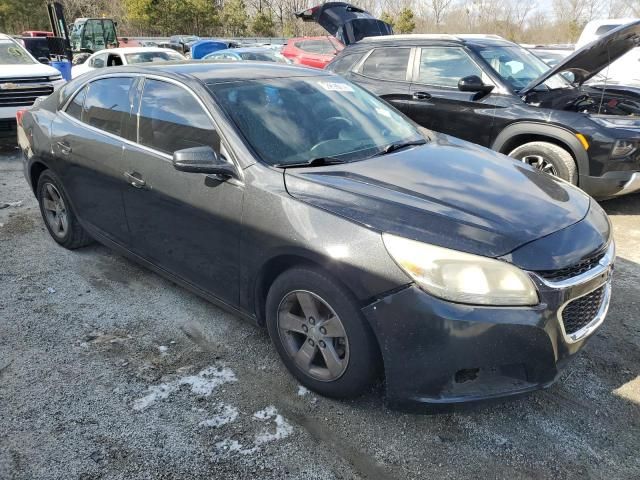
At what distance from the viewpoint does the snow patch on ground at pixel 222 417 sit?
2.44 metres

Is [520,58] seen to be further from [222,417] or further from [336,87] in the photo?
[222,417]

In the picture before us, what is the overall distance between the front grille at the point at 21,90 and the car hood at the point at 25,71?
0.07 m

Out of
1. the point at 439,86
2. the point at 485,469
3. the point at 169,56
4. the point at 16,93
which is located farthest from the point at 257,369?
the point at 169,56

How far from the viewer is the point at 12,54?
9.54 metres

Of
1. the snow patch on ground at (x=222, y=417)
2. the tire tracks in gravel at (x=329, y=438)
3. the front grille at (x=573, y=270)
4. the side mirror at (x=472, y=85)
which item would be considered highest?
the side mirror at (x=472, y=85)

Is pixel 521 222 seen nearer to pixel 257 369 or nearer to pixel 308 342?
pixel 308 342

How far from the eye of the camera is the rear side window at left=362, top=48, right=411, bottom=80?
625cm

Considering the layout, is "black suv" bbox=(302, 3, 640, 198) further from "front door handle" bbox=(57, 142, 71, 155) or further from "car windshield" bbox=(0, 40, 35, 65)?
"car windshield" bbox=(0, 40, 35, 65)

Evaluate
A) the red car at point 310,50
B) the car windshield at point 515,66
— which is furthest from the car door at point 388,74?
the red car at point 310,50

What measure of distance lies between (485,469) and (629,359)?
1354 mm

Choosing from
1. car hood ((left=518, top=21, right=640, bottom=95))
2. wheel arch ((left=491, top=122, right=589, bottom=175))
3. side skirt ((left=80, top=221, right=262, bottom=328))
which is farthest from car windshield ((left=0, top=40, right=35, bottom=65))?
car hood ((left=518, top=21, right=640, bottom=95))

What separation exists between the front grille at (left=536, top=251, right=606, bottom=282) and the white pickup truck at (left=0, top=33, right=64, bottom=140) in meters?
8.87

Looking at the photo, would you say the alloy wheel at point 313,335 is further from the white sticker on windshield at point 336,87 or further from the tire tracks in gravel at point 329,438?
the white sticker on windshield at point 336,87

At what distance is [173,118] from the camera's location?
3.13 metres
